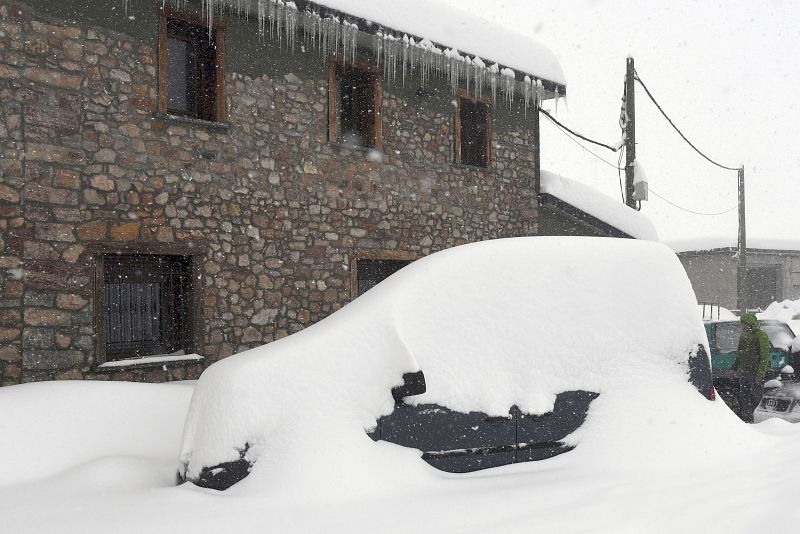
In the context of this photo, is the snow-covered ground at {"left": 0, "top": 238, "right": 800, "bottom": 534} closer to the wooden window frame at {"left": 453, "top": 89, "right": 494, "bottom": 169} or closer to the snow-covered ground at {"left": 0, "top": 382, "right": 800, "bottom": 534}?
the snow-covered ground at {"left": 0, "top": 382, "right": 800, "bottom": 534}

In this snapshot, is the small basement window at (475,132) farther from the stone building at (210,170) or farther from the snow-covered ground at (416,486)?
the snow-covered ground at (416,486)

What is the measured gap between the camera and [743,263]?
20.4 metres

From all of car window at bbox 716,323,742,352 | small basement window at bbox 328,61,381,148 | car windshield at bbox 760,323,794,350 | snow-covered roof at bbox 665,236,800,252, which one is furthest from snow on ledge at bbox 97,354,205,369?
snow-covered roof at bbox 665,236,800,252

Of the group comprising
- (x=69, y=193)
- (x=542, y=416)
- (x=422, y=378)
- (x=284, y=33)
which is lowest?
(x=542, y=416)

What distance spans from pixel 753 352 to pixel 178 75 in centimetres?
746

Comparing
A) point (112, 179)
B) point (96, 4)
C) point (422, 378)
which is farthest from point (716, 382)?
point (96, 4)

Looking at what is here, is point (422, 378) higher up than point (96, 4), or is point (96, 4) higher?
point (96, 4)

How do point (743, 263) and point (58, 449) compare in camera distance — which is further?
point (743, 263)

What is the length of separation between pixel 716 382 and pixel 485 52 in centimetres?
565

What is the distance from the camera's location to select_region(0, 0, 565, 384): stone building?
6672 mm

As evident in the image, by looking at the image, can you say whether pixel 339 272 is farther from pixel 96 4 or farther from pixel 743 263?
pixel 743 263

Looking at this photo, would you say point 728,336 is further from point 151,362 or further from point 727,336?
point 151,362

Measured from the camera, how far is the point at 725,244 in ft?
86.3

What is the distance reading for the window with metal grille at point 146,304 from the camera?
732 centimetres
